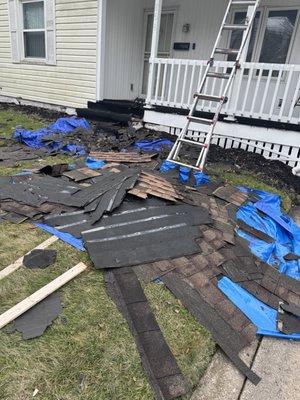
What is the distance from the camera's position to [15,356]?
2006 millimetres

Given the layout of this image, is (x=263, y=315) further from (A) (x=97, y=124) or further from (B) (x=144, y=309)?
(A) (x=97, y=124)

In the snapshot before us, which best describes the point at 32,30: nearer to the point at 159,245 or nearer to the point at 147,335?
the point at 159,245

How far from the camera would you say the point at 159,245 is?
3178mm

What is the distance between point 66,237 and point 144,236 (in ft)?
2.72

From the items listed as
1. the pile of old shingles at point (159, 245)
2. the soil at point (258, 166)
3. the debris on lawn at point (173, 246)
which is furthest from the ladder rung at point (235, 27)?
the pile of old shingles at point (159, 245)

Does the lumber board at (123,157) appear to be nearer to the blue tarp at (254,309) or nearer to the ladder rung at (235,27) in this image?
the ladder rung at (235,27)

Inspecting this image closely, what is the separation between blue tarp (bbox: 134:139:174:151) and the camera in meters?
6.59

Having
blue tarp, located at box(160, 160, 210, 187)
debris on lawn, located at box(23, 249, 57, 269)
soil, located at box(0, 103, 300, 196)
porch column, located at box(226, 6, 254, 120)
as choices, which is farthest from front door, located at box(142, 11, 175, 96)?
debris on lawn, located at box(23, 249, 57, 269)

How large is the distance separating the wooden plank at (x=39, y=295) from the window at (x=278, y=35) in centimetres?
683

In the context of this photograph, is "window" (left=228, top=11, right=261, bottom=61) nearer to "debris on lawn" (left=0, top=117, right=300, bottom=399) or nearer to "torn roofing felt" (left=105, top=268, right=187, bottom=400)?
"debris on lawn" (left=0, top=117, right=300, bottom=399)

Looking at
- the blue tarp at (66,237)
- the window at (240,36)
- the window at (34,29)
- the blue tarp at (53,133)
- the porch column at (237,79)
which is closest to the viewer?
the blue tarp at (66,237)

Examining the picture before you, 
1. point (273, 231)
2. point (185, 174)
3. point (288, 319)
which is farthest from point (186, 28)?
point (288, 319)

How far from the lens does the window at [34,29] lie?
9086 mm

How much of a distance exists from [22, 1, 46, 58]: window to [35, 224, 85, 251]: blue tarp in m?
8.03
